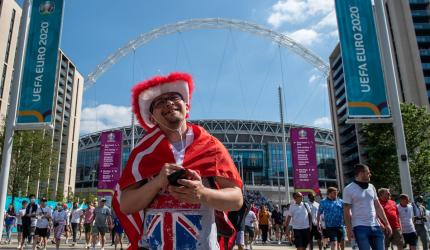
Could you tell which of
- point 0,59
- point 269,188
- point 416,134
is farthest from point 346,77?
point 269,188

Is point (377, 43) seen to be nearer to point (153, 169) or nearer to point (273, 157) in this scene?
point (153, 169)

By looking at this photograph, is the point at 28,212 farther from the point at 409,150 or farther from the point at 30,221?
the point at 409,150

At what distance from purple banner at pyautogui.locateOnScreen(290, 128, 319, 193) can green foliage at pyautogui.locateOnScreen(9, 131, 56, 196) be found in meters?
26.9

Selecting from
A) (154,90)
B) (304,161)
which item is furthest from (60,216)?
(154,90)

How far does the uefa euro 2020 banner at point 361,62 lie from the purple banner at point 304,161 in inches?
482

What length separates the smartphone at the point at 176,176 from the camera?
1601 mm

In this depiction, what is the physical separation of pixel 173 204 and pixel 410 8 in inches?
2937

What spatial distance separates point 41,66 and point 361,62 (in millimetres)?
9313

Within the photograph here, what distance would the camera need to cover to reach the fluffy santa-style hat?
2.19 m

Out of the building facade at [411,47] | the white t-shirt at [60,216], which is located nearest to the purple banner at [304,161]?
the white t-shirt at [60,216]

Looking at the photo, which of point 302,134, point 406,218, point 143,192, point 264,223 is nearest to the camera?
point 143,192

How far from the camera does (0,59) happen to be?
181ft

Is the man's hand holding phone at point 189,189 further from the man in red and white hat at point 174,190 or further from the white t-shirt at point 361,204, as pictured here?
the white t-shirt at point 361,204

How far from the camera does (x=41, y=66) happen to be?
1142cm
